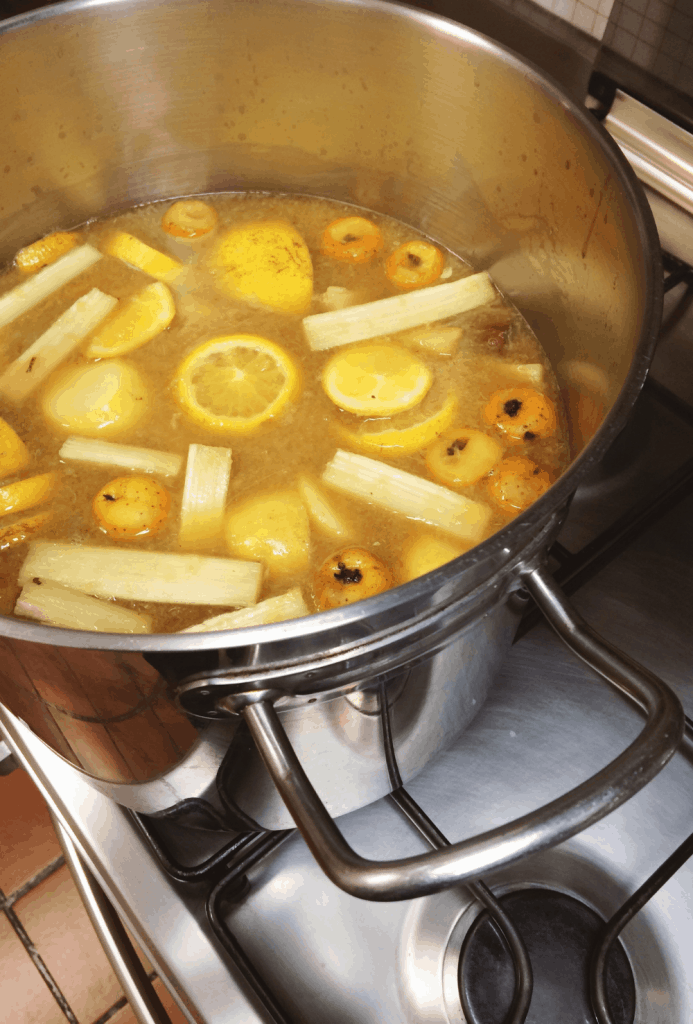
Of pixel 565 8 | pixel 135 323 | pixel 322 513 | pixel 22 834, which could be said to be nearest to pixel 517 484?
pixel 322 513

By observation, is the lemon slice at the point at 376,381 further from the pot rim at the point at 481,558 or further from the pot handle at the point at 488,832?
the pot handle at the point at 488,832

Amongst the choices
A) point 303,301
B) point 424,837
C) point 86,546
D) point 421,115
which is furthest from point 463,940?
point 421,115

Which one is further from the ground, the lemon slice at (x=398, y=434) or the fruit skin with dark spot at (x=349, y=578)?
the lemon slice at (x=398, y=434)

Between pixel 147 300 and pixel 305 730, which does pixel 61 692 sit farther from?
pixel 147 300

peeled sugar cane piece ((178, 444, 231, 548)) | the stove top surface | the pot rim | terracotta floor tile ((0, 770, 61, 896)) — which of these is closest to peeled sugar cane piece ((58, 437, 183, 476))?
peeled sugar cane piece ((178, 444, 231, 548))

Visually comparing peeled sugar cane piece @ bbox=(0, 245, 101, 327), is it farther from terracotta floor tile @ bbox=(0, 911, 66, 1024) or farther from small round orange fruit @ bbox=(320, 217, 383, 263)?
terracotta floor tile @ bbox=(0, 911, 66, 1024)

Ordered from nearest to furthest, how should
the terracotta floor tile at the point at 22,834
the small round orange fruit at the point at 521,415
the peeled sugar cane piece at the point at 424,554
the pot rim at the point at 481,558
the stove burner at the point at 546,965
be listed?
the pot rim at the point at 481,558 → the stove burner at the point at 546,965 → the peeled sugar cane piece at the point at 424,554 → the small round orange fruit at the point at 521,415 → the terracotta floor tile at the point at 22,834

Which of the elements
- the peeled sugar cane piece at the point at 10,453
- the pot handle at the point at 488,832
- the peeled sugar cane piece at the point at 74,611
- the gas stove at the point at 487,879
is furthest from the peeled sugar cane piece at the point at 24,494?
the pot handle at the point at 488,832
